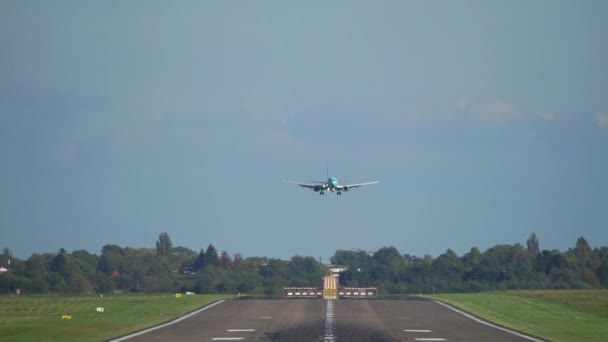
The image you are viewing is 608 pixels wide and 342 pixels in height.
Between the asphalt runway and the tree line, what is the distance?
172ft

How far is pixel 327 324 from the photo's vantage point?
223ft

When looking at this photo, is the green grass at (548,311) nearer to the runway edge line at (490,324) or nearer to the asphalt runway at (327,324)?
the runway edge line at (490,324)

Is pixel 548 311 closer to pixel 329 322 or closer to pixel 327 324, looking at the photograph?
pixel 329 322

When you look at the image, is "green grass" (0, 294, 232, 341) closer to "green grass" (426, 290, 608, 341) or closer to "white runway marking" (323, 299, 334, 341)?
"white runway marking" (323, 299, 334, 341)

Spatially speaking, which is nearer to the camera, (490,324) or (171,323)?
(490,324)

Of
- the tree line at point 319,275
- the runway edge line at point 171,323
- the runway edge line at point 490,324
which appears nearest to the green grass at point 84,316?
the runway edge line at point 171,323

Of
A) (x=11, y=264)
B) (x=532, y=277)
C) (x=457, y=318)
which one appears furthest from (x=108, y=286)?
(x=457, y=318)

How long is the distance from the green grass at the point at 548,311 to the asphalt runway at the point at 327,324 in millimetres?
2873

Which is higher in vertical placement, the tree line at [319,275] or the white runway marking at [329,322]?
the tree line at [319,275]

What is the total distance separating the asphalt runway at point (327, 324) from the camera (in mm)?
59250

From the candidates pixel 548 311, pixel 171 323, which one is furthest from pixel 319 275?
pixel 171 323

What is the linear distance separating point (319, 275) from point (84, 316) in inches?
3777

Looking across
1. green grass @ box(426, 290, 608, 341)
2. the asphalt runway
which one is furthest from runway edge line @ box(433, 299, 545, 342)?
green grass @ box(426, 290, 608, 341)

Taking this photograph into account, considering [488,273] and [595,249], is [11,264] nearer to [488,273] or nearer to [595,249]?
[488,273]
